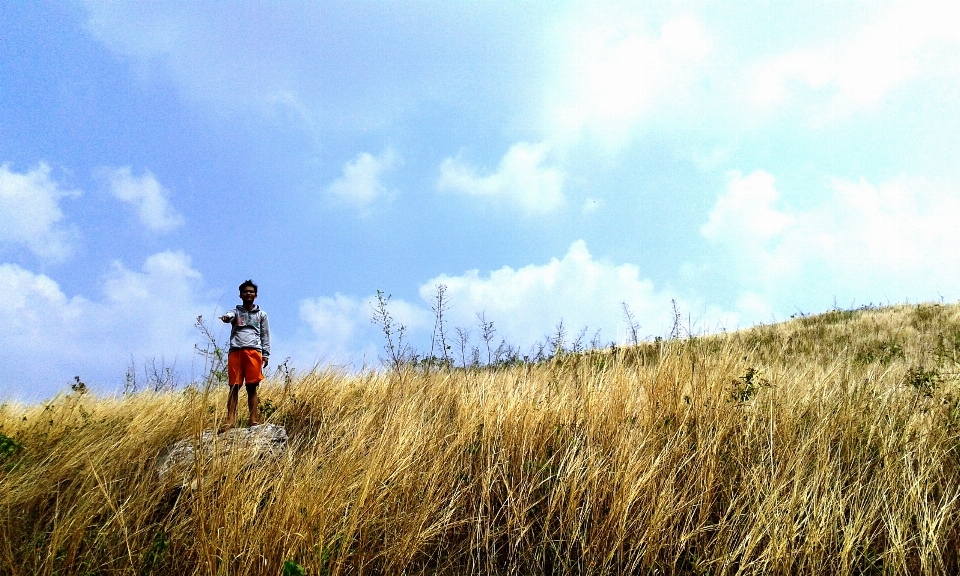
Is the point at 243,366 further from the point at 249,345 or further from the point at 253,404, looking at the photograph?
the point at 253,404

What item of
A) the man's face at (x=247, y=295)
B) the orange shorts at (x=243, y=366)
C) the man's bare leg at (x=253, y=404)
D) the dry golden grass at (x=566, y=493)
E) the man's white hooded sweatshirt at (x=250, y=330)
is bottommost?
the dry golden grass at (x=566, y=493)

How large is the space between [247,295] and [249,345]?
2.17 ft

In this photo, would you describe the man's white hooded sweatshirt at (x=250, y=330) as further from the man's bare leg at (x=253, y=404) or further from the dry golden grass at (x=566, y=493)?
the dry golden grass at (x=566, y=493)

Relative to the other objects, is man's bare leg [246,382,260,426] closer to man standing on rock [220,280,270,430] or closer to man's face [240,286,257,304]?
man standing on rock [220,280,270,430]

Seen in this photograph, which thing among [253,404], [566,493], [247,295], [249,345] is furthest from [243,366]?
[566,493]

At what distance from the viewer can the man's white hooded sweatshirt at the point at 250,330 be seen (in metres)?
6.51

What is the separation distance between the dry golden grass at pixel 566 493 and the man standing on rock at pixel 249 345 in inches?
49.6

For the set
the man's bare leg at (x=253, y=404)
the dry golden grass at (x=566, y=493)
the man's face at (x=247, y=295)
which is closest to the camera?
the dry golden grass at (x=566, y=493)

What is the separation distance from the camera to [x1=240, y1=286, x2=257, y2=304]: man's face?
6.66 meters

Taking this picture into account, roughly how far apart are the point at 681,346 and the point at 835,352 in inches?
272

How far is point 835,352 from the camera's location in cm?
1076

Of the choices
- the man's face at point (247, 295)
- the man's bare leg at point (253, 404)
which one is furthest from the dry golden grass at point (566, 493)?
the man's face at point (247, 295)

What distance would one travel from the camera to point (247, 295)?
666cm

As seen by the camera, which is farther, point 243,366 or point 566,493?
point 243,366
